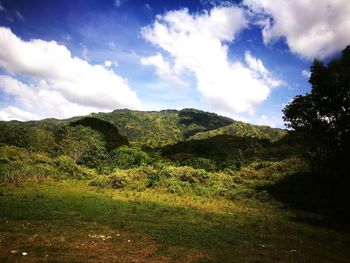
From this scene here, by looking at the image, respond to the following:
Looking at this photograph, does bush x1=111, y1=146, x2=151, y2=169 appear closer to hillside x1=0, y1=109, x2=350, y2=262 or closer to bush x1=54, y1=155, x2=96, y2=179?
hillside x1=0, y1=109, x2=350, y2=262

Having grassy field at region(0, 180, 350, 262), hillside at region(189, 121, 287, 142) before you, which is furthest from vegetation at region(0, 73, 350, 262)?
hillside at region(189, 121, 287, 142)

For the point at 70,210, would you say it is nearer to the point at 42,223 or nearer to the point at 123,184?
the point at 42,223

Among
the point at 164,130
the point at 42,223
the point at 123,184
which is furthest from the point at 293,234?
the point at 164,130

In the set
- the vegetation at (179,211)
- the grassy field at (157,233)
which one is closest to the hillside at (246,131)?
the vegetation at (179,211)

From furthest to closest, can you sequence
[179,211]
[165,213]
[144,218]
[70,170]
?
[70,170] → [179,211] → [165,213] → [144,218]

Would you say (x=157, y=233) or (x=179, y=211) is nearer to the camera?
(x=157, y=233)

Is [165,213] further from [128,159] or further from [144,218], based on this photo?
[128,159]

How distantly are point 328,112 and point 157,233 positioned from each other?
1702 centimetres

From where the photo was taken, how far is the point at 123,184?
3847cm

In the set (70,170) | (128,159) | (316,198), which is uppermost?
(128,159)

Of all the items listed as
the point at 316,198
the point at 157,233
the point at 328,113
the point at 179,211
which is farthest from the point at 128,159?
the point at 157,233

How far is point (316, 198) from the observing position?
32938mm

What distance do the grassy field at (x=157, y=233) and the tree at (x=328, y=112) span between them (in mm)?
5453

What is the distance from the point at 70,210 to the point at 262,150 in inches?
2175
